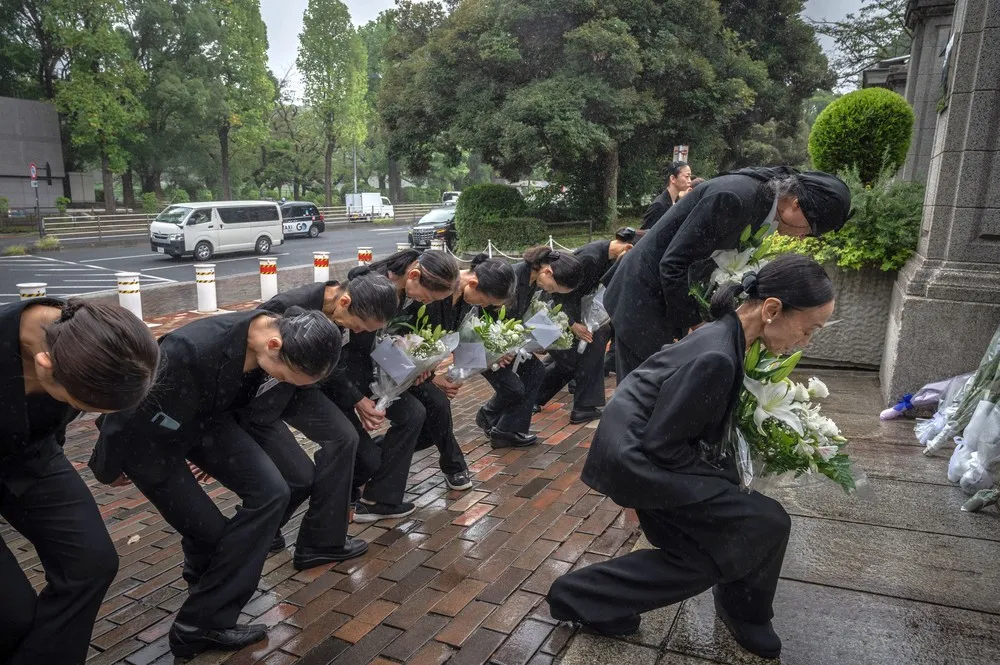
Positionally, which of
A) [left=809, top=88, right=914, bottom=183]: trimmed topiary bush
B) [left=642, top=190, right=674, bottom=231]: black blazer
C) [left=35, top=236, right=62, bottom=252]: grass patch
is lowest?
[left=35, top=236, right=62, bottom=252]: grass patch

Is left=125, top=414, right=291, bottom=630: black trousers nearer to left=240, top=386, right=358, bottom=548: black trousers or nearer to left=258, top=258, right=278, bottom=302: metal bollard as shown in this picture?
left=240, top=386, right=358, bottom=548: black trousers

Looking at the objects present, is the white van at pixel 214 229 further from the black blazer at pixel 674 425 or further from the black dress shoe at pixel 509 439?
the black blazer at pixel 674 425

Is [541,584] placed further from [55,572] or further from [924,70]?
[924,70]

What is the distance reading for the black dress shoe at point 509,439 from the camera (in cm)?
567

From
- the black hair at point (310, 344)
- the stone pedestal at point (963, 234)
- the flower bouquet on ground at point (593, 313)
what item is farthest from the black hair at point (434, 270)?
the stone pedestal at point (963, 234)

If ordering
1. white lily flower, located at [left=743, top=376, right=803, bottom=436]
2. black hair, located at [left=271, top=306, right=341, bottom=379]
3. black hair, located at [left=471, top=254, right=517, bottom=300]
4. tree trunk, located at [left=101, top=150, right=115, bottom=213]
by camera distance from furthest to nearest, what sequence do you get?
tree trunk, located at [left=101, top=150, right=115, bottom=213] < black hair, located at [left=471, top=254, right=517, bottom=300] < black hair, located at [left=271, top=306, right=341, bottom=379] < white lily flower, located at [left=743, top=376, right=803, bottom=436]

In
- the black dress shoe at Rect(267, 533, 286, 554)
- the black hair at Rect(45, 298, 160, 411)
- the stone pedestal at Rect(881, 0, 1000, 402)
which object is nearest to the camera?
the black hair at Rect(45, 298, 160, 411)

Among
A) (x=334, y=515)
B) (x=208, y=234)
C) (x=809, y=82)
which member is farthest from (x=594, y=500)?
(x=809, y=82)

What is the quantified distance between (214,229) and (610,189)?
1294 cm

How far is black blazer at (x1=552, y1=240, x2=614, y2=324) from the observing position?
19.7 ft

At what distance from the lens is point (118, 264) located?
22297 millimetres

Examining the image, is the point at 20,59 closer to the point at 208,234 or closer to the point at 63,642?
the point at 208,234

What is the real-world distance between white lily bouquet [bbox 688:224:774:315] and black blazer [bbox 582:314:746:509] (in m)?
0.81

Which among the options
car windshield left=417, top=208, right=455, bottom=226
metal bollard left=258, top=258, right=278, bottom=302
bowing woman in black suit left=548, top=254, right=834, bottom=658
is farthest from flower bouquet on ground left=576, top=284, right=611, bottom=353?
car windshield left=417, top=208, right=455, bottom=226
